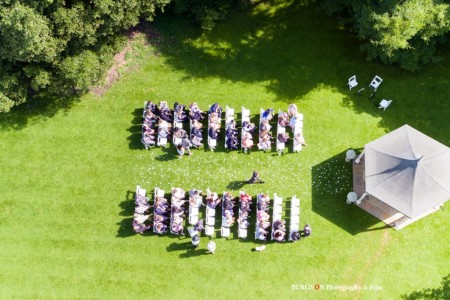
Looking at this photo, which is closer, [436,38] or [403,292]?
[403,292]

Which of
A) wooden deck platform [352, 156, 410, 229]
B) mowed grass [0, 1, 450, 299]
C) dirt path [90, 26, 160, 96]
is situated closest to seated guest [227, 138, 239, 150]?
mowed grass [0, 1, 450, 299]

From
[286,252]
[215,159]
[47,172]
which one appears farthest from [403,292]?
[47,172]

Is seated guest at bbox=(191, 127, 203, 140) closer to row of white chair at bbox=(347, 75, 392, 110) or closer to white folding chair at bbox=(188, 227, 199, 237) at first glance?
white folding chair at bbox=(188, 227, 199, 237)

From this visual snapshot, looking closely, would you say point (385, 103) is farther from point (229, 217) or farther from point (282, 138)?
point (229, 217)

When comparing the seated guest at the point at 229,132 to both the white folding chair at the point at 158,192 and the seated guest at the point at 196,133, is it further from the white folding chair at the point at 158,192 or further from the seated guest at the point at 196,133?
the white folding chair at the point at 158,192

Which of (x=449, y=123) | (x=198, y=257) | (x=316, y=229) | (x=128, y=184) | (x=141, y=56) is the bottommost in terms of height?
(x=198, y=257)

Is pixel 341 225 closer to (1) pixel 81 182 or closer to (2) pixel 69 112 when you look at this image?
(1) pixel 81 182
